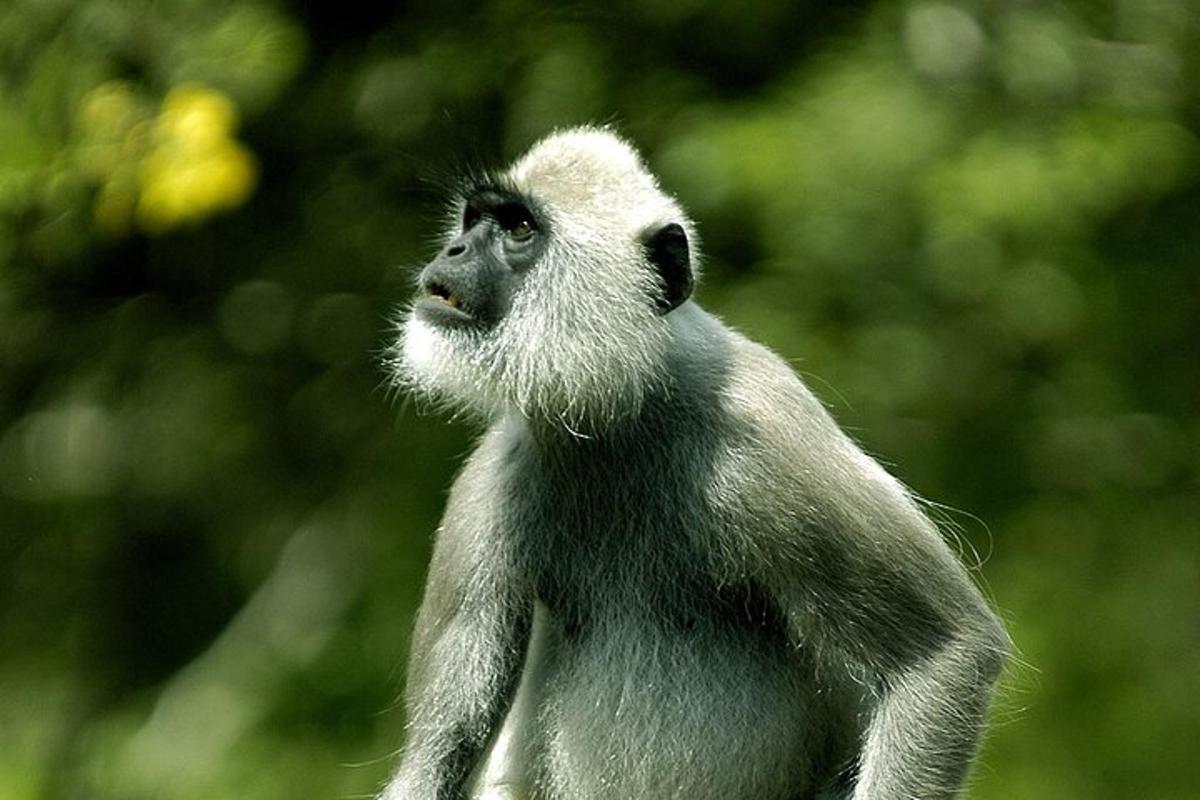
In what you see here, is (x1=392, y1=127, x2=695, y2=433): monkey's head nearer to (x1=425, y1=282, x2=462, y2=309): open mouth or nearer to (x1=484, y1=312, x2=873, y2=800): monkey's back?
(x1=425, y1=282, x2=462, y2=309): open mouth

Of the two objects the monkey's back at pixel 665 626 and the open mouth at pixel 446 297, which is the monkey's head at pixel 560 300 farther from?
the monkey's back at pixel 665 626

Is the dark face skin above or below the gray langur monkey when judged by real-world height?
above

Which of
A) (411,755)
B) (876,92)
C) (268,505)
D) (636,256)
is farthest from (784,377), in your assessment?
(268,505)

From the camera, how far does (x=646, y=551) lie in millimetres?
5809

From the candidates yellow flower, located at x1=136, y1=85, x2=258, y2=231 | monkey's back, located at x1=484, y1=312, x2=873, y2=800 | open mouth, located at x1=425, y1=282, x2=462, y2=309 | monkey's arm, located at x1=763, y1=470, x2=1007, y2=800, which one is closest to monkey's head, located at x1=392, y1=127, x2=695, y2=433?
open mouth, located at x1=425, y1=282, x2=462, y2=309

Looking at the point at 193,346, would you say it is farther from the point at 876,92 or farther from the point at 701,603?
the point at 701,603

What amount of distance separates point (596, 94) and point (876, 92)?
1431 millimetres

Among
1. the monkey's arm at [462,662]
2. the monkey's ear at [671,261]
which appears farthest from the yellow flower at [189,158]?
the monkey's ear at [671,261]

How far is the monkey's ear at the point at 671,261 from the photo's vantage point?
5789 mm

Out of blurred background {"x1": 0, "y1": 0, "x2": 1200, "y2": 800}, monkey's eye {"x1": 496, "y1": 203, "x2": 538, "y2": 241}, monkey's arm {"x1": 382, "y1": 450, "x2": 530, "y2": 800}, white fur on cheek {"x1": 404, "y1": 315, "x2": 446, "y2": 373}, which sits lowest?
blurred background {"x1": 0, "y1": 0, "x2": 1200, "y2": 800}

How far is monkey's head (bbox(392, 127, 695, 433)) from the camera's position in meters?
5.79

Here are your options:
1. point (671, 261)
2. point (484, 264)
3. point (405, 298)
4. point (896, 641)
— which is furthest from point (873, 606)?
point (405, 298)

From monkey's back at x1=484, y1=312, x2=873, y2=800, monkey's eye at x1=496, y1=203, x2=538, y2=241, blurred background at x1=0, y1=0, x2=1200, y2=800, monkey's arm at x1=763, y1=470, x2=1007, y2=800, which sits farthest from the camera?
blurred background at x1=0, y1=0, x2=1200, y2=800

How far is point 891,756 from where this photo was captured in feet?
18.3
